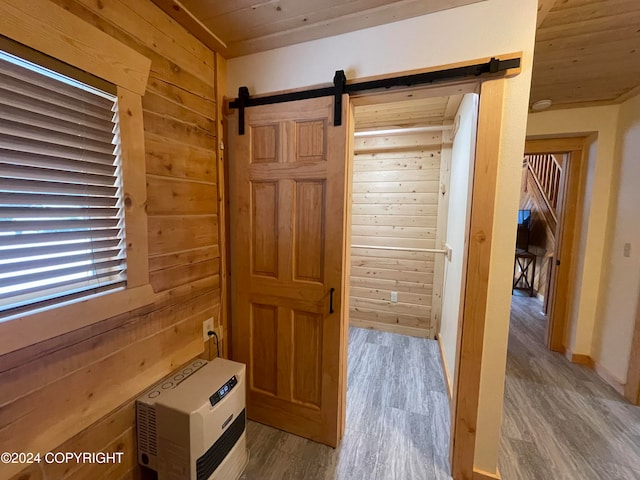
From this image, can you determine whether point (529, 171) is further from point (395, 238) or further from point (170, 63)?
point (170, 63)

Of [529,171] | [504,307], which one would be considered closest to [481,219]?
[504,307]

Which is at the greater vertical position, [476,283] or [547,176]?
[547,176]

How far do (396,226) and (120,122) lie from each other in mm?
2682

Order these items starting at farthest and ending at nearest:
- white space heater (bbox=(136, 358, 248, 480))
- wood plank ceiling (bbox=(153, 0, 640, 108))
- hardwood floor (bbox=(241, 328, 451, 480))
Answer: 1. hardwood floor (bbox=(241, 328, 451, 480))
2. wood plank ceiling (bbox=(153, 0, 640, 108))
3. white space heater (bbox=(136, 358, 248, 480))

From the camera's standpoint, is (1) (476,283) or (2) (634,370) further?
(2) (634,370)

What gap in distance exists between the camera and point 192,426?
1113 mm

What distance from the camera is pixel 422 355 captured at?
2.72 meters

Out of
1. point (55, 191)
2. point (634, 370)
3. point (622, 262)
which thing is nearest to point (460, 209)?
point (622, 262)

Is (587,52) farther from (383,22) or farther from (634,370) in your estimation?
(634,370)

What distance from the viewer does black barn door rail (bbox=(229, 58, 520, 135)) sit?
120 centimetres

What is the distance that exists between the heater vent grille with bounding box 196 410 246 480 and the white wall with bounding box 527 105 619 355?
3228 mm

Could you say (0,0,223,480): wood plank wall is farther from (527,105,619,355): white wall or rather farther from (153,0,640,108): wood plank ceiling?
(527,105,619,355): white wall

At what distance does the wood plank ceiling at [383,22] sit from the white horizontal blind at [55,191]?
72cm

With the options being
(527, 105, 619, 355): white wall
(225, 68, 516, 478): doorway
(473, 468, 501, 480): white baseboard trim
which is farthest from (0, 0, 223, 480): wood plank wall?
(527, 105, 619, 355): white wall
